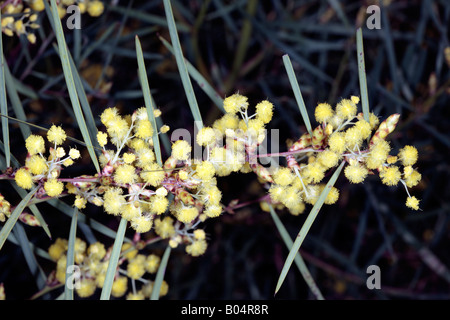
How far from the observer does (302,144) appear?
0.65 m

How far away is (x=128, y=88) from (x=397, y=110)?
2.64 feet

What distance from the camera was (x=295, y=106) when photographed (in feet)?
4.09

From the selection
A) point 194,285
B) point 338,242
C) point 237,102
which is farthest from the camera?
point 338,242

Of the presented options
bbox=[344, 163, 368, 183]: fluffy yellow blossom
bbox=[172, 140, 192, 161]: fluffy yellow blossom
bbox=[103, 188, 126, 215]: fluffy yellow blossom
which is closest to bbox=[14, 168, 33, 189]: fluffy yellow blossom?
bbox=[103, 188, 126, 215]: fluffy yellow blossom

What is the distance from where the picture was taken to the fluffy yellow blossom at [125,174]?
577 mm

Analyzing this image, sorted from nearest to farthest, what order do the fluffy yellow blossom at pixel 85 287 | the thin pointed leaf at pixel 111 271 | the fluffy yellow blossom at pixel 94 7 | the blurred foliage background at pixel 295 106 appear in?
1. the thin pointed leaf at pixel 111 271
2. the fluffy yellow blossom at pixel 85 287
3. the fluffy yellow blossom at pixel 94 7
4. the blurred foliage background at pixel 295 106

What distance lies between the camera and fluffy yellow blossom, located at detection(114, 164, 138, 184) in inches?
22.7

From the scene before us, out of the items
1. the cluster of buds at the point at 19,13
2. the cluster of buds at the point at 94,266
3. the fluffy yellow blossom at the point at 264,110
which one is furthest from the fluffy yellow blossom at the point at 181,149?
the cluster of buds at the point at 19,13

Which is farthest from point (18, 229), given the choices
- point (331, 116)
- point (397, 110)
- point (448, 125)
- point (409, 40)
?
point (409, 40)

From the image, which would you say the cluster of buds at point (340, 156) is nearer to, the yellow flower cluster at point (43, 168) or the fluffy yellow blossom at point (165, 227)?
the fluffy yellow blossom at point (165, 227)

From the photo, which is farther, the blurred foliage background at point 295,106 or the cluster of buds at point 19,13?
the blurred foliage background at point 295,106

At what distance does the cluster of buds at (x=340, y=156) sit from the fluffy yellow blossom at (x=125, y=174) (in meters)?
0.22

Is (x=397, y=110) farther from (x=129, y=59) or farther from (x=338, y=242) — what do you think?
(x=129, y=59)

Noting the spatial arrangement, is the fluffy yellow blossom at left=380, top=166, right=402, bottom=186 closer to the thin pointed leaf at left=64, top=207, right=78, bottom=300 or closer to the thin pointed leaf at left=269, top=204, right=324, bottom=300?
the thin pointed leaf at left=269, top=204, right=324, bottom=300
